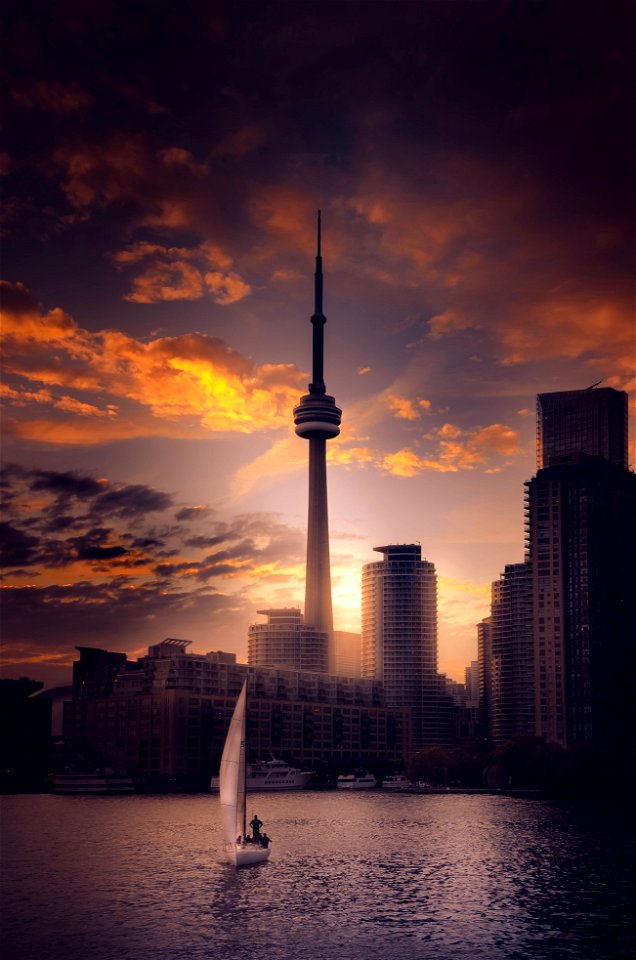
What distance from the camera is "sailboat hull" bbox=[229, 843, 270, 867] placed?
11081 centimetres

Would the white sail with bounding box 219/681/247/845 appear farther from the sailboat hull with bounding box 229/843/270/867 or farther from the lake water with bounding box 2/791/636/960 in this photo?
the lake water with bounding box 2/791/636/960

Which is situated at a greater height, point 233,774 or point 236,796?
point 233,774

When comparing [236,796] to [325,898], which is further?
[236,796]

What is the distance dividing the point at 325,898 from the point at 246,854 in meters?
21.0

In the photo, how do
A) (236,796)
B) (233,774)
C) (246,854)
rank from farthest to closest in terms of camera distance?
(233,774), (246,854), (236,796)

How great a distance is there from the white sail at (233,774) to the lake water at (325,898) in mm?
5003

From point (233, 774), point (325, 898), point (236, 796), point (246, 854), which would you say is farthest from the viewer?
point (233, 774)

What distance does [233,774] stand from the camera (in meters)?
112

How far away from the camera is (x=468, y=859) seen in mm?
124000

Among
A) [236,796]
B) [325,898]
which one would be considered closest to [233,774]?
[236,796]

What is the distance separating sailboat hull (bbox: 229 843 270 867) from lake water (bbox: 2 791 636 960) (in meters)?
1.45

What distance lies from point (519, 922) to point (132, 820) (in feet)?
405

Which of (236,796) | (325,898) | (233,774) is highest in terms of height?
(233,774)

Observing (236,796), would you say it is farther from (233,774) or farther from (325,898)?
(325,898)
